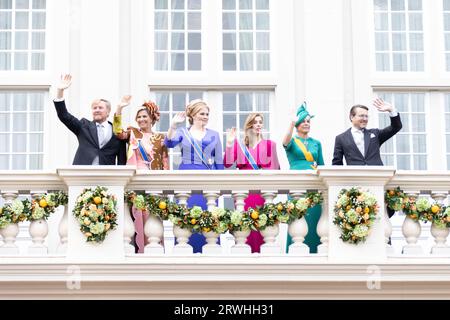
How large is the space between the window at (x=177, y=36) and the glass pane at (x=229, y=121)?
2.53 ft

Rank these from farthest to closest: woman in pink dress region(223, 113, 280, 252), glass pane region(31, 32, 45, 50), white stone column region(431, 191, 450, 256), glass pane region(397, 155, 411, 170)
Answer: glass pane region(31, 32, 45, 50), glass pane region(397, 155, 411, 170), woman in pink dress region(223, 113, 280, 252), white stone column region(431, 191, 450, 256)

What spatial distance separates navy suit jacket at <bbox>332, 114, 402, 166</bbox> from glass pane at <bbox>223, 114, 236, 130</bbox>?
9.56 ft

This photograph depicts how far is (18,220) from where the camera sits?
42.2 feet

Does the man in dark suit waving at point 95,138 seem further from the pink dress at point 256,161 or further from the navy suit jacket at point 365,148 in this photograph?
the navy suit jacket at point 365,148

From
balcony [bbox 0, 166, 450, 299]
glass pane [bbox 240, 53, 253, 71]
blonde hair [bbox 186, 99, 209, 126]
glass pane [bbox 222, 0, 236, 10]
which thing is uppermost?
glass pane [bbox 222, 0, 236, 10]

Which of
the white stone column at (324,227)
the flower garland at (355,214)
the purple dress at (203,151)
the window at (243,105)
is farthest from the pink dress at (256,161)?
the window at (243,105)

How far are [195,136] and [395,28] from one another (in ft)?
14.5

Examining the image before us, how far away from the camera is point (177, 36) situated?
54.6 feet

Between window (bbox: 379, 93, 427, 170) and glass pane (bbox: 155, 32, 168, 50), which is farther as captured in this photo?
glass pane (bbox: 155, 32, 168, 50)

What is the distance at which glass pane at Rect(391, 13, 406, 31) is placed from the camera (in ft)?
55.3

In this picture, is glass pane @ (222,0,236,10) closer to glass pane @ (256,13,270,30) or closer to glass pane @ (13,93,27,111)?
glass pane @ (256,13,270,30)

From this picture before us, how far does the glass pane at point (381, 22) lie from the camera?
16.8 metres

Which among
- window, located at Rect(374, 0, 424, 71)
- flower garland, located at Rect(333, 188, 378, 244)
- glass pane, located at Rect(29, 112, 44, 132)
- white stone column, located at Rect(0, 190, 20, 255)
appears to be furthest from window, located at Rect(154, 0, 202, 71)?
flower garland, located at Rect(333, 188, 378, 244)
